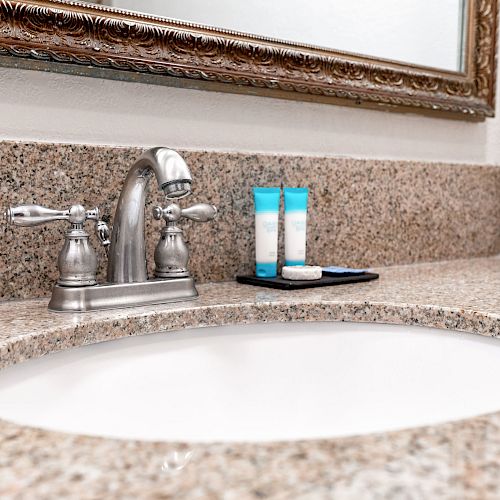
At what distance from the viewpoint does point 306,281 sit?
2.87 feet

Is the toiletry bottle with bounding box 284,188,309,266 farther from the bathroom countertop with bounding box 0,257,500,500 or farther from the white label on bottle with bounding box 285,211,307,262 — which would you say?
the bathroom countertop with bounding box 0,257,500,500

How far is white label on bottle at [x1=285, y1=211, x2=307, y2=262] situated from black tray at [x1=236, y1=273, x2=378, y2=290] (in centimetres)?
4

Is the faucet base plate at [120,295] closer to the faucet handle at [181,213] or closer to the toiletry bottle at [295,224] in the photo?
the faucet handle at [181,213]

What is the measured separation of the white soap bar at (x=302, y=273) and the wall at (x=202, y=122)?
194mm

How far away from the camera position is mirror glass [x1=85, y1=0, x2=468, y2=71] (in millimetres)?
877

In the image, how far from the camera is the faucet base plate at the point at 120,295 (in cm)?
69

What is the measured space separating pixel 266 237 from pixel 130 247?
0.22 meters

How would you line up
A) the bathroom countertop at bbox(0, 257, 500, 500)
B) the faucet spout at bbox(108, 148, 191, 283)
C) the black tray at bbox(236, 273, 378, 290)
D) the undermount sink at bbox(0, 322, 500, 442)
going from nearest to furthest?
the bathroom countertop at bbox(0, 257, 500, 500)
the undermount sink at bbox(0, 322, 500, 442)
the faucet spout at bbox(108, 148, 191, 283)
the black tray at bbox(236, 273, 378, 290)

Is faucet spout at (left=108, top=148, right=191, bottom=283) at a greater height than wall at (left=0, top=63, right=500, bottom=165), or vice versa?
wall at (left=0, top=63, right=500, bottom=165)

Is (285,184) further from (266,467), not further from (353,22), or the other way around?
(266,467)

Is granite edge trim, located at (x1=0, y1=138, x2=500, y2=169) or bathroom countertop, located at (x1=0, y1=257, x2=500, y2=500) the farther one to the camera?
granite edge trim, located at (x1=0, y1=138, x2=500, y2=169)

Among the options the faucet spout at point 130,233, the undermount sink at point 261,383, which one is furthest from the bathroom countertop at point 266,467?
the faucet spout at point 130,233

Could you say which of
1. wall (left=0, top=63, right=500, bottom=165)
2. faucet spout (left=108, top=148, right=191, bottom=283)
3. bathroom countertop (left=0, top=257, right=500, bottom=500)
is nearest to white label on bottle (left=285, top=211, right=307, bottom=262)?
wall (left=0, top=63, right=500, bottom=165)

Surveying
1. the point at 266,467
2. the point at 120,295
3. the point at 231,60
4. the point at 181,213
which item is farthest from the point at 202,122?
the point at 266,467
